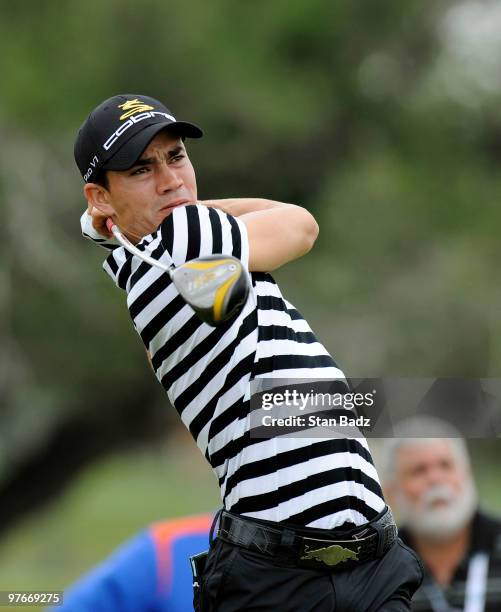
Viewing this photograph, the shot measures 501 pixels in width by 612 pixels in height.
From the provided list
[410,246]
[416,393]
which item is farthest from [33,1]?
[416,393]

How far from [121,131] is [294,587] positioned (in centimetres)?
116

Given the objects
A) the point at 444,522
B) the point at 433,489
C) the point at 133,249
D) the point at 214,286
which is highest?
the point at 133,249

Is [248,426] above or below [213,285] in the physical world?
below

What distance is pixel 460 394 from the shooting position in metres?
5.25

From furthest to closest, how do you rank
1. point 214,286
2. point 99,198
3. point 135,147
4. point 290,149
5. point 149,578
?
point 290,149 → point 149,578 → point 99,198 → point 135,147 → point 214,286

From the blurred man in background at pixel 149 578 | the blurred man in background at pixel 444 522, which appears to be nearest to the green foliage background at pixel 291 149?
the blurred man in background at pixel 444 522

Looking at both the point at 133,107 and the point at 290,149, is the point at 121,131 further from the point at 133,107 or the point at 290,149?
the point at 290,149

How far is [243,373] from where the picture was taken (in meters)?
3.01

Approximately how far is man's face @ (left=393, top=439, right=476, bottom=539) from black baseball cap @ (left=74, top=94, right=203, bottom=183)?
246 cm

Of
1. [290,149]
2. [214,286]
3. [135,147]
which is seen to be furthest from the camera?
[290,149]

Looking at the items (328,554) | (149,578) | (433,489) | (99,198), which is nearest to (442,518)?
(433,489)

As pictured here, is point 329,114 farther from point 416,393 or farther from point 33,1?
point 416,393

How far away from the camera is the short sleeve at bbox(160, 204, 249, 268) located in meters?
2.96

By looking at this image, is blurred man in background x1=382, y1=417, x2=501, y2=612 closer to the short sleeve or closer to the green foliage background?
the short sleeve
